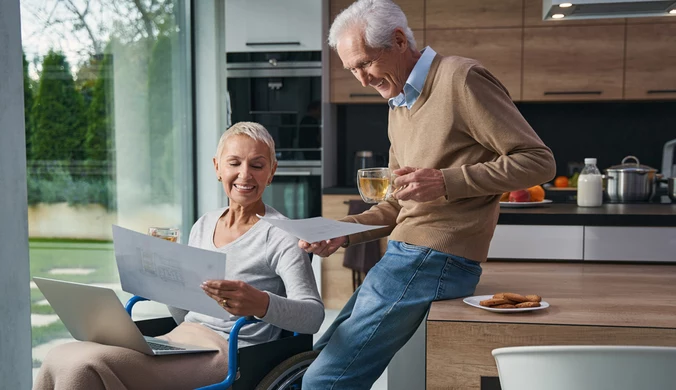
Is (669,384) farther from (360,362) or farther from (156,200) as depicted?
(156,200)

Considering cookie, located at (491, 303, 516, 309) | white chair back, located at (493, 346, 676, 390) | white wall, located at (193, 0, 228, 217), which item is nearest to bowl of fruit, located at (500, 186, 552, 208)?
cookie, located at (491, 303, 516, 309)

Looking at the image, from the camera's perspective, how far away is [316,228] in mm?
1549

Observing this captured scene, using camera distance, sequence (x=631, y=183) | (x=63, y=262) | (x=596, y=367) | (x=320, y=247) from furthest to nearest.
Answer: (x=631, y=183) < (x=63, y=262) < (x=320, y=247) < (x=596, y=367)

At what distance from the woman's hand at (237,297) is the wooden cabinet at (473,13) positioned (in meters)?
3.43

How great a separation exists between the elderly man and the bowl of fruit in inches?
59.7

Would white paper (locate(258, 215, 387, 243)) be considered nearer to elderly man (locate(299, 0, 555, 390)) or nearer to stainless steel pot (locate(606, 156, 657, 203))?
elderly man (locate(299, 0, 555, 390))

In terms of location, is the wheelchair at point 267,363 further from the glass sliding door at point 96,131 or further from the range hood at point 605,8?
the range hood at point 605,8

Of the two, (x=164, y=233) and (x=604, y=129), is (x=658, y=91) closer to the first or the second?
(x=604, y=129)

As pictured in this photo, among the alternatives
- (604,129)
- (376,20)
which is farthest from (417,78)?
(604,129)

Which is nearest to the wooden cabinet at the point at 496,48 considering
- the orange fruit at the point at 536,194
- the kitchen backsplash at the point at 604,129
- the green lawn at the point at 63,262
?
the kitchen backsplash at the point at 604,129

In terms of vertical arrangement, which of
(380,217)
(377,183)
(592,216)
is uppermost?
(377,183)

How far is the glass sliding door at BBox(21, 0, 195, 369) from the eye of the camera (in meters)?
3.07

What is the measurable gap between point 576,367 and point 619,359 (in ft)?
0.21

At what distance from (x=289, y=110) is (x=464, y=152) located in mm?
3133
